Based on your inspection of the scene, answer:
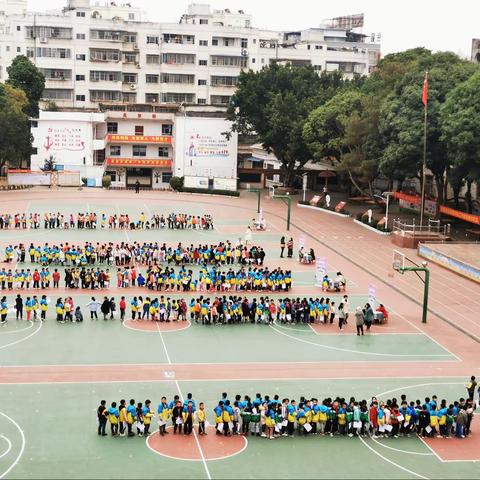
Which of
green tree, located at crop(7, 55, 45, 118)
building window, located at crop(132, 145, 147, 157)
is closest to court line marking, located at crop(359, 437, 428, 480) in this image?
building window, located at crop(132, 145, 147, 157)

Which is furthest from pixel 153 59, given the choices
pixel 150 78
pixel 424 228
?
pixel 424 228

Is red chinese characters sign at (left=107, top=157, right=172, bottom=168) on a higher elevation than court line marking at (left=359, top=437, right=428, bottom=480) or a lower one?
higher

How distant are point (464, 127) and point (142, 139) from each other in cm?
4205

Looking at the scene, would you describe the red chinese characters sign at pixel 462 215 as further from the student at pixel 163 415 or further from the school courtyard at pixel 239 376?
the student at pixel 163 415

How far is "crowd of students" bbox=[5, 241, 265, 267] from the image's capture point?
3844 centimetres

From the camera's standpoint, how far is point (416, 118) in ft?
165

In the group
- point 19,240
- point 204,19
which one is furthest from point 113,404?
point 204,19

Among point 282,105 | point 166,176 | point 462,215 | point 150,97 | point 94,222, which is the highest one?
point 150,97

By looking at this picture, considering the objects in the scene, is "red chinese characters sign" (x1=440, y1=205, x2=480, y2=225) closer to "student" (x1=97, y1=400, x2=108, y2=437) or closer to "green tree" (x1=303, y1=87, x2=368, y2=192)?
"green tree" (x1=303, y1=87, x2=368, y2=192)

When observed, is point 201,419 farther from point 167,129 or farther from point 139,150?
point 167,129

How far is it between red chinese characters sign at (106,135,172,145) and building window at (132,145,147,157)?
2.23 feet

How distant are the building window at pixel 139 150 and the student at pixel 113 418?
6242cm

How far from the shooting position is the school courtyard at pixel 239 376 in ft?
59.1

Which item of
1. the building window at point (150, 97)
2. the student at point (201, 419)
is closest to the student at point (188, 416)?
the student at point (201, 419)
